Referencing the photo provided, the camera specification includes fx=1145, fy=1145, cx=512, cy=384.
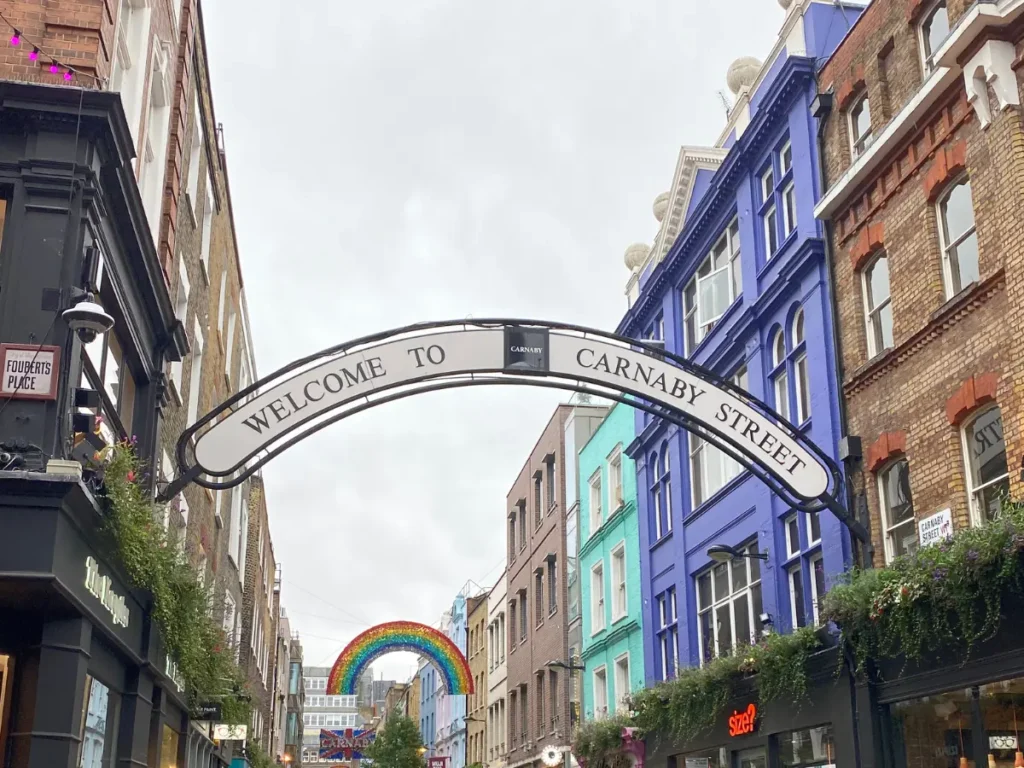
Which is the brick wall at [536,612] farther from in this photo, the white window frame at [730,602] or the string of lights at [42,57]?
the string of lights at [42,57]

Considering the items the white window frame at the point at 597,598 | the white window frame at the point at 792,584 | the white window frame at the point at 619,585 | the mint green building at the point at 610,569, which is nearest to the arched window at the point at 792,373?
the white window frame at the point at 792,584

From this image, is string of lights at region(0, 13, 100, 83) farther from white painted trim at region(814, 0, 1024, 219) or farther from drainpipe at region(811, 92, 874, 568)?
drainpipe at region(811, 92, 874, 568)

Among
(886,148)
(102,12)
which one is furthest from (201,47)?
(886,148)

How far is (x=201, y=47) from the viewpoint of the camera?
18.8 m

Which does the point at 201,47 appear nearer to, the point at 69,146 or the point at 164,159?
the point at 164,159

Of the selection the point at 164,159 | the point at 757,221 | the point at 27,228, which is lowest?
the point at 27,228

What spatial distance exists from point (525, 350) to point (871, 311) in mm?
5886

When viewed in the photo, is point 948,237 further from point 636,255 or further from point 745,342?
point 636,255

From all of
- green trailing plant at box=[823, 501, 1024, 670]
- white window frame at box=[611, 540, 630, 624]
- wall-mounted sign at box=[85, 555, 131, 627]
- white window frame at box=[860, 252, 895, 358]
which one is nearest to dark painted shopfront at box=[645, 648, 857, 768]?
green trailing plant at box=[823, 501, 1024, 670]

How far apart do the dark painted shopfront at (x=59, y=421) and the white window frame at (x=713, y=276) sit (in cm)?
1264

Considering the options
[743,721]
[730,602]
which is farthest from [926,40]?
[743,721]

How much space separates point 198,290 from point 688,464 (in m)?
10.7

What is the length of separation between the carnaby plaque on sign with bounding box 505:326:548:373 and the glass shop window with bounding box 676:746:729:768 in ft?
32.3

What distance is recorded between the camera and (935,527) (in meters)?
13.5
